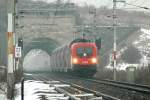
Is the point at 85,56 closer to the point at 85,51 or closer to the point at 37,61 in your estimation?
the point at 85,51

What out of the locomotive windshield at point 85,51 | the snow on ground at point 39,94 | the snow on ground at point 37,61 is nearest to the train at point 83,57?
the locomotive windshield at point 85,51

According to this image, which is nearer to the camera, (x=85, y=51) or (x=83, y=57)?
(x=83, y=57)

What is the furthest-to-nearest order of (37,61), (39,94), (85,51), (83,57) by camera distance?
(37,61) → (85,51) → (83,57) → (39,94)

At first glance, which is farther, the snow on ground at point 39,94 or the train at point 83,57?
the train at point 83,57

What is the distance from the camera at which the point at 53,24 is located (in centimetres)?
7919

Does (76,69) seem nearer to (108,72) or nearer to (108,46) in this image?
(108,72)

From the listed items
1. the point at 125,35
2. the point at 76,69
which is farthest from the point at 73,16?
the point at 76,69

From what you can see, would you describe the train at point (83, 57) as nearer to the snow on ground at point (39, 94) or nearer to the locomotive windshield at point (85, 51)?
the locomotive windshield at point (85, 51)

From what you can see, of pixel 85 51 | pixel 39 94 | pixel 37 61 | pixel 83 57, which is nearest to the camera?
pixel 39 94

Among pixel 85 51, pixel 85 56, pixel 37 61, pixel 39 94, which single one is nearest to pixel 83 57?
pixel 85 56

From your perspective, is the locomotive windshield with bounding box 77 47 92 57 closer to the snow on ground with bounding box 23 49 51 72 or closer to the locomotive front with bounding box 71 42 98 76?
the locomotive front with bounding box 71 42 98 76

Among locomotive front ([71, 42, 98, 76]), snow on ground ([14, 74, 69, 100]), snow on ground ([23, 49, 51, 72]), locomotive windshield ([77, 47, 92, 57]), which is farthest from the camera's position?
snow on ground ([23, 49, 51, 72])

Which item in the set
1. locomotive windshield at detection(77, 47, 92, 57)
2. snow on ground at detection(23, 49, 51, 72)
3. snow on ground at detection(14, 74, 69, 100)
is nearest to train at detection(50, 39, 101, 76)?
locomotive windshield at detection(77, 47, 92, 57)

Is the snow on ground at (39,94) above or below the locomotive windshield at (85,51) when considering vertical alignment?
below
